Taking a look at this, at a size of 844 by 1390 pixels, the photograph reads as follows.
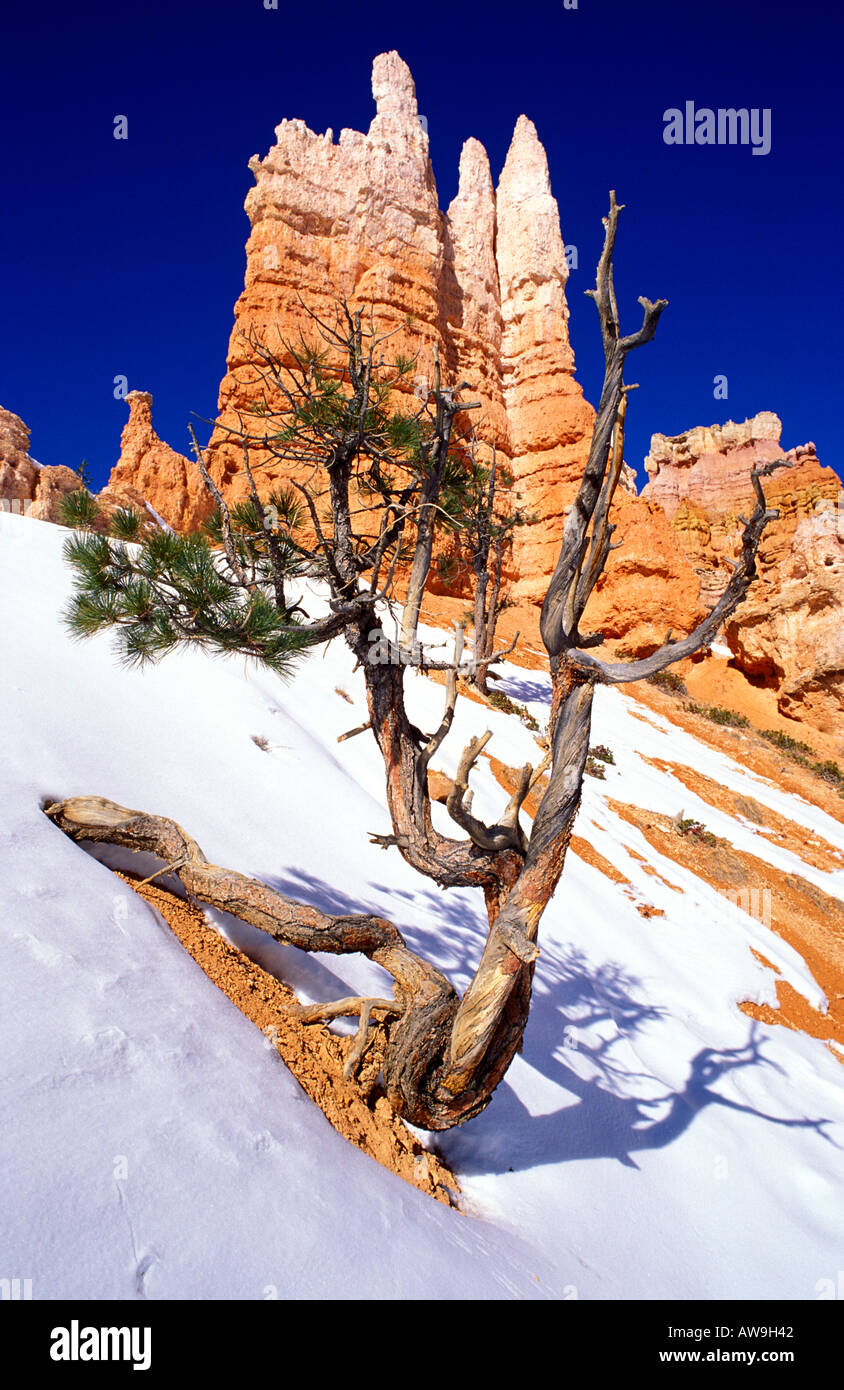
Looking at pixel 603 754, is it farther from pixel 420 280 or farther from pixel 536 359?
pixel 536 359

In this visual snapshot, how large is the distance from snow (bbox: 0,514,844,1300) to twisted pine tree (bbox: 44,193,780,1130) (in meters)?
0.49

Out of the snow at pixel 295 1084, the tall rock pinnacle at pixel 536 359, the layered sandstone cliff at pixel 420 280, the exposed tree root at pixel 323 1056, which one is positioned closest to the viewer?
the snow at pixel 295 1084

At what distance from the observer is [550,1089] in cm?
440

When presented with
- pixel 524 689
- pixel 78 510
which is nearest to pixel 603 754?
pixel 524 689

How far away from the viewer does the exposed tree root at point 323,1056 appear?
316 cm

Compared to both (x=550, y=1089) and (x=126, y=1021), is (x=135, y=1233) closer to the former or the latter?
(x=126, y=1021)

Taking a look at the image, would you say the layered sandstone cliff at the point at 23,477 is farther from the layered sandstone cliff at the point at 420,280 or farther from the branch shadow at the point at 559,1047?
the branch shadow at the point at 559,1047

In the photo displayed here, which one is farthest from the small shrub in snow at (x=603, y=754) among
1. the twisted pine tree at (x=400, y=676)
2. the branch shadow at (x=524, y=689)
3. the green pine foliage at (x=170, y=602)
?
the green pine foliage at (x=170, y=602)

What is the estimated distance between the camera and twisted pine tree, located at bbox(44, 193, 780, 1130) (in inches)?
131

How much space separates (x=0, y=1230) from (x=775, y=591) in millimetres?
27570

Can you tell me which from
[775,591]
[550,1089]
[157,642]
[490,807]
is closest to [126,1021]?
[157,642]

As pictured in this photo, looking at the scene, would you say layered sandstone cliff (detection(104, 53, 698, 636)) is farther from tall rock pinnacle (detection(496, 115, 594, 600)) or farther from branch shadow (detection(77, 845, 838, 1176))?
branch shadow (detection(77, 845, 838, 1176))

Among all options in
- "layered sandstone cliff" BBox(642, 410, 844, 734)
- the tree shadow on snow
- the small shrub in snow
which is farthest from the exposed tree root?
"layered sandstone cliff" BBox(642, 410, 844, 734)

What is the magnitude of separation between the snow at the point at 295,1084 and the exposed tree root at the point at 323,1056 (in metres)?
0.20
